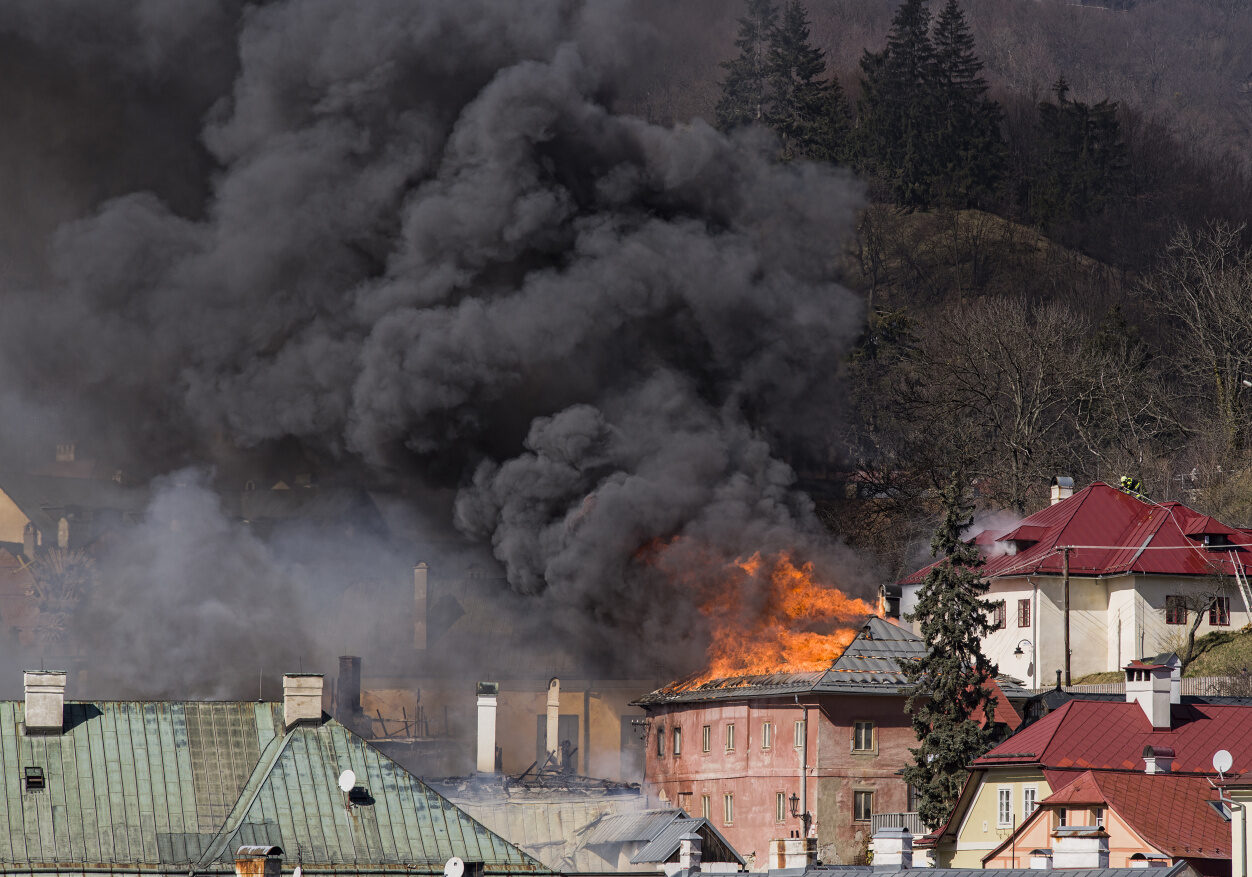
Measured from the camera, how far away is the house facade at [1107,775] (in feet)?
131

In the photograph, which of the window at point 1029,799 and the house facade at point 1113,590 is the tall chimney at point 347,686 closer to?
the house facade at point 1113,590

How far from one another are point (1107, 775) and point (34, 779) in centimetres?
2005

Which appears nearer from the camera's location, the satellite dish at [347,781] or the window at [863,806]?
the satellite dish at [347,781]

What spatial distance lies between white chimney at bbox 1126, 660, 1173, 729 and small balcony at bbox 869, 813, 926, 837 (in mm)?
6559

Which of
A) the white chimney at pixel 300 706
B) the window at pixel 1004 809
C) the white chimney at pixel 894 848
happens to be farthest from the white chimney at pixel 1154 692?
the white chimney at pixel 300 706

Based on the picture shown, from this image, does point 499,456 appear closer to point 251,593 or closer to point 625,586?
point 625,586

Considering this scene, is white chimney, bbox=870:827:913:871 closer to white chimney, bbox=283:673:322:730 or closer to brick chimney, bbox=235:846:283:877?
brick chimney, bbox=235:846:283:877

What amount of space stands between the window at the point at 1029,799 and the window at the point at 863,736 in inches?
315

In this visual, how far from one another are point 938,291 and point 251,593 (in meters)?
44.9

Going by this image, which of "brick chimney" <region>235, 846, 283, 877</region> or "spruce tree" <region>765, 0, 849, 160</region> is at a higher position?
"spruce tree" <region>765, 0, 849, 160</region>

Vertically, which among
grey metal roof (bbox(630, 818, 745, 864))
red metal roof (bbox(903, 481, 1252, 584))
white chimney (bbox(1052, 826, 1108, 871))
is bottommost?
grey metal roof (bbox(630, 818, 745, 864))

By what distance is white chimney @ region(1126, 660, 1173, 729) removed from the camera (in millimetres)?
44969

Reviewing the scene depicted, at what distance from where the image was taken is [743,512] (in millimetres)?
57125

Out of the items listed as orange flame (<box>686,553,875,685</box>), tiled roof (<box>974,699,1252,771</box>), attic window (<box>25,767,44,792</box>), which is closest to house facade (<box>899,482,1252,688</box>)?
orange flame (<box>686,553,875,685</box>)
